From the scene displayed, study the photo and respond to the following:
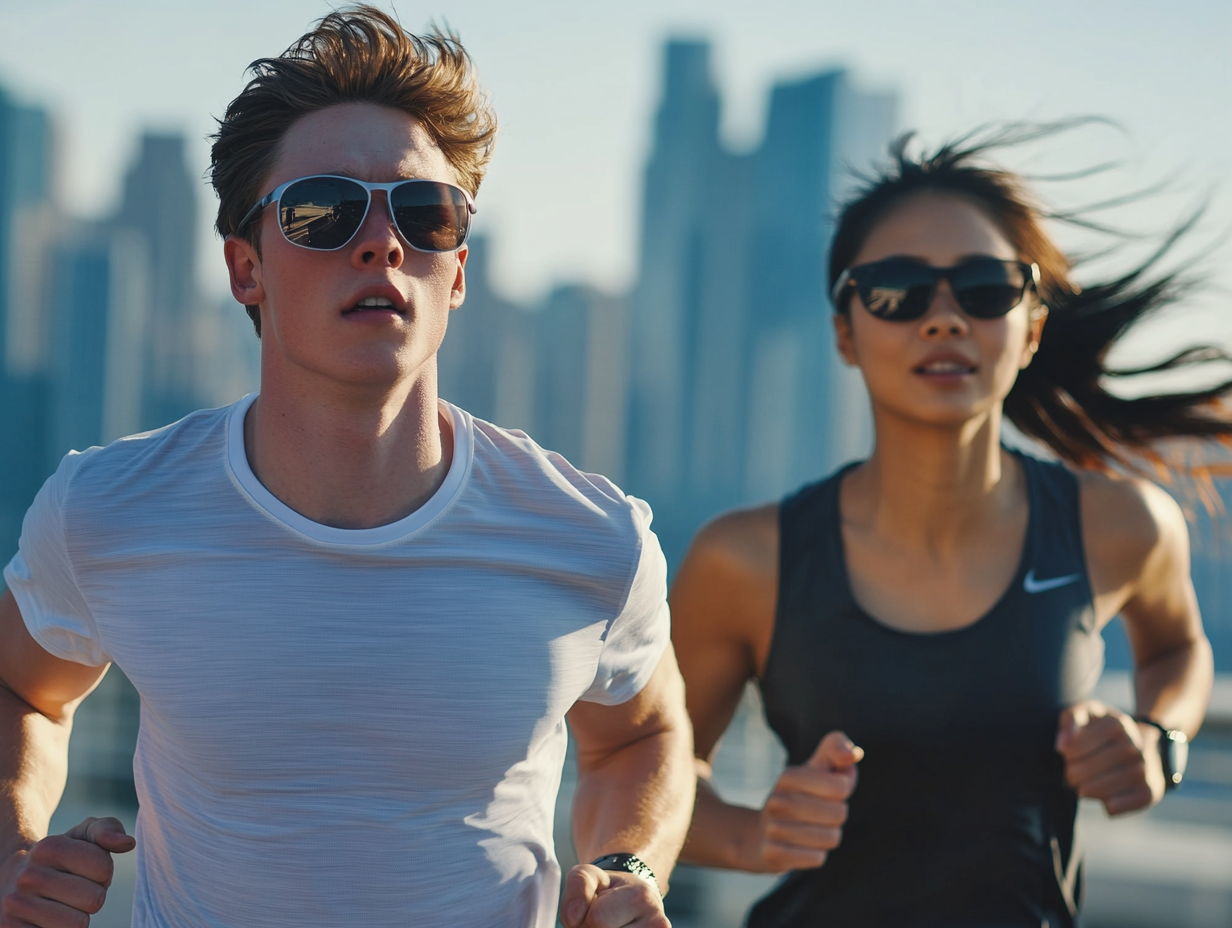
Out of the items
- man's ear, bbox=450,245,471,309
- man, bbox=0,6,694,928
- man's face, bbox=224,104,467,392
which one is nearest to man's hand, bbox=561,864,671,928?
man, bbox=0,6,694,928

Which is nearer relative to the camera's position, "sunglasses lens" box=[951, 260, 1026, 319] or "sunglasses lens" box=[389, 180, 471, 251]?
"sunglasses lens" box=[389, 180, 471, 251]

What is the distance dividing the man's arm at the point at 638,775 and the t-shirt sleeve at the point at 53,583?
2.31 feet

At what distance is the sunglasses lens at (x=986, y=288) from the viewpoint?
2525 millimetres

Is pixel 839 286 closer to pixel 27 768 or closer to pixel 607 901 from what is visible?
pixel 607 901

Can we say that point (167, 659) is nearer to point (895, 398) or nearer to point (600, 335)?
point (895, 398)

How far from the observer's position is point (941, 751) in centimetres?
239

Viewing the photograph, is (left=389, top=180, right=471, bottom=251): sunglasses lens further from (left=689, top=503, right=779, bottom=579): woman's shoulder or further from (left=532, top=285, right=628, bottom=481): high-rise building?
(left=532, top=285, right=628, bottom=481): high-rise building

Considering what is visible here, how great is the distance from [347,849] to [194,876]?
0.22 meters

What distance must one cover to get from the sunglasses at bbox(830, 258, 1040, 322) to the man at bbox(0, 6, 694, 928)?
35.1 inches

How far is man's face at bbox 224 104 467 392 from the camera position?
169cm

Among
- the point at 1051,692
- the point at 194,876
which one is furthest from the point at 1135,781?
the point at 194,876

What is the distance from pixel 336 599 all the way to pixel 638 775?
0.56 m

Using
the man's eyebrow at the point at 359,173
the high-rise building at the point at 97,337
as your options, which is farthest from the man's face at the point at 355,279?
the high-rise building at the point at 97,337

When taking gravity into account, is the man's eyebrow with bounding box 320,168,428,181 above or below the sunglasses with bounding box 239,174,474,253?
above
